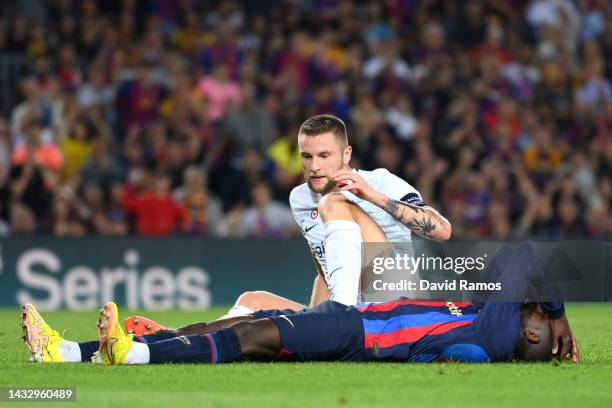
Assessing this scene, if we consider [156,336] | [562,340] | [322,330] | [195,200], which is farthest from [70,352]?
[195,200]

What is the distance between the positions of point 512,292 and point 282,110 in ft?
35.6

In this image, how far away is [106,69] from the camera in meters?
18.5

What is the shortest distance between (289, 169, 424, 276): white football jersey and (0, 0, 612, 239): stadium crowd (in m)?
7.36

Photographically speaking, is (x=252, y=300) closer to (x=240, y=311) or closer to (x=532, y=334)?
(x=240, y=311)

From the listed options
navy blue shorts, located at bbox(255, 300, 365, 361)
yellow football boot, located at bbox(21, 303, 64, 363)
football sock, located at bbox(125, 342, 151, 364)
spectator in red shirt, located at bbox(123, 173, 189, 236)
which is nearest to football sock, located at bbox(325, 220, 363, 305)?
navy blue shorts, located at bbox(255, 300, 365, 361)

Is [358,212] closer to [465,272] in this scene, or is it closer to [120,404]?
[465,272]

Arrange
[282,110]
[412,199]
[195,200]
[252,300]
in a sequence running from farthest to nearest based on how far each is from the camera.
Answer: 1. [282,110]
2. [195,200]
3. [252,300]
4. [412,199]

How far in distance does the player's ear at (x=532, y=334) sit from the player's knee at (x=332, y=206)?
1.40 m

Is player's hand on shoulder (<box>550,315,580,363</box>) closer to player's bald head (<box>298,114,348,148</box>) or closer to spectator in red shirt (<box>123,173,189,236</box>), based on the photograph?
player's bald head (<box>298,114,348,148</box>)

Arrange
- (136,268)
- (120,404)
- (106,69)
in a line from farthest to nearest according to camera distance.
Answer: (106,69), (136,268), (120,404)

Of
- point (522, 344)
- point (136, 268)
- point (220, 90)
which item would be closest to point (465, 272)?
point (522, 344)

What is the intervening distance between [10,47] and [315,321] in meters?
12.1

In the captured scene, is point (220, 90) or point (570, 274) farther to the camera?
point (220, 90)

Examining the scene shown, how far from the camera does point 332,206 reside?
830 centimetres
